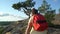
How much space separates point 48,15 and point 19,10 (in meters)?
8.48

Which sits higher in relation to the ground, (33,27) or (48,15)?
(33,27)

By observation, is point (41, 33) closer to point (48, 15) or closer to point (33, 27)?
point (33, 27)

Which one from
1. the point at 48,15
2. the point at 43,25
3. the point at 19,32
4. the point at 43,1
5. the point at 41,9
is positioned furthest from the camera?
the point at 43,1

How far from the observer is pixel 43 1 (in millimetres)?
30969

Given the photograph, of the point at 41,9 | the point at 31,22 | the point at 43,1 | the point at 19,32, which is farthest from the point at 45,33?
the point at 43,1

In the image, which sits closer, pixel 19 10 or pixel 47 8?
pixel 47 8

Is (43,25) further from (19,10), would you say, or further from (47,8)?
(19,10)

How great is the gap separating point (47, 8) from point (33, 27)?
23717 mm

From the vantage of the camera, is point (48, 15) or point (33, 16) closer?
point (33, 16)

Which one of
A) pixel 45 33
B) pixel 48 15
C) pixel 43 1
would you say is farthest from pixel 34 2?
pixel 45 33

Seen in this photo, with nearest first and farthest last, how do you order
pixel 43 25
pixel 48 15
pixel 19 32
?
pixel 43 25 → pixel 19 32 → pixel 48 15

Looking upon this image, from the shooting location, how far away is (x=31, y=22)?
6188mm

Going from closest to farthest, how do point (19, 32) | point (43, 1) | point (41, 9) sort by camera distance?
1. point (19, 32)
2. point (41, 9)
3. point (43, 1)

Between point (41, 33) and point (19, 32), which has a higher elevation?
point (41, 33)
